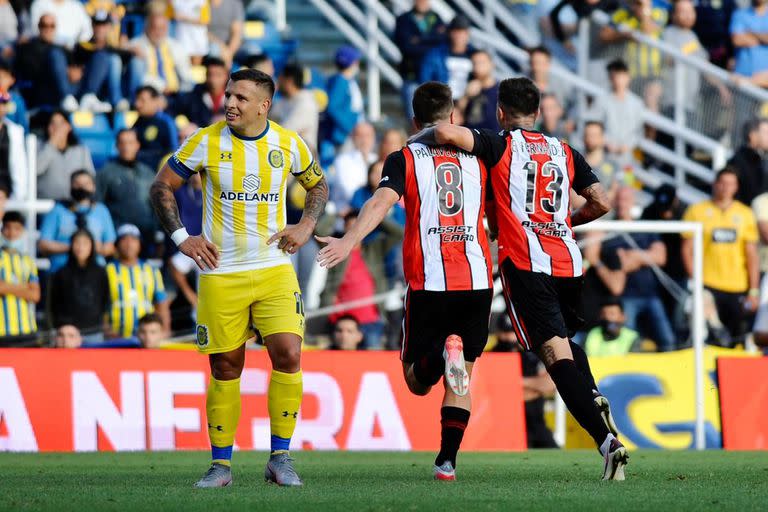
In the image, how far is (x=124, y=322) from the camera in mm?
13562

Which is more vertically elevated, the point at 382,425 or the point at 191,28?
the point at 191,28

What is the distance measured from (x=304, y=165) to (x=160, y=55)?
9178 millimetres

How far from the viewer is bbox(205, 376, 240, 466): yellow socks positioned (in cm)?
785

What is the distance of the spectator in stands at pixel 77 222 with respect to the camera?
13883 millimetres

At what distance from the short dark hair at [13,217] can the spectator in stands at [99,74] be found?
8.51ft

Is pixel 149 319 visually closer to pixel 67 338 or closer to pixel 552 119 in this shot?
pixel 67 338

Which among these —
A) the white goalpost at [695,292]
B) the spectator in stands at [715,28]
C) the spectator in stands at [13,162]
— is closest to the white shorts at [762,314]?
the white goalpost at [695,292]

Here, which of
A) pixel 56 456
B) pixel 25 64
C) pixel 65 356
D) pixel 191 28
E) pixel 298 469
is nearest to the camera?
pixel 298 469

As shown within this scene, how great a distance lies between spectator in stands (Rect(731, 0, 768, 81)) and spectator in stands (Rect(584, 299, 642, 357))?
19.0 feet

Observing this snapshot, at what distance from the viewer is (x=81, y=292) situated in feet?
43.9

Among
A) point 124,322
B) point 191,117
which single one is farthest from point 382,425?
point 191,117

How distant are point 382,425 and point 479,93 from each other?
5179mm

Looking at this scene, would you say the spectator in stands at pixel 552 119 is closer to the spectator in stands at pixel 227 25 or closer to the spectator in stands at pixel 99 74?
the spectator in stands at pixel 227 25

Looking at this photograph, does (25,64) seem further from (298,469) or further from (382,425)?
(298,469)
